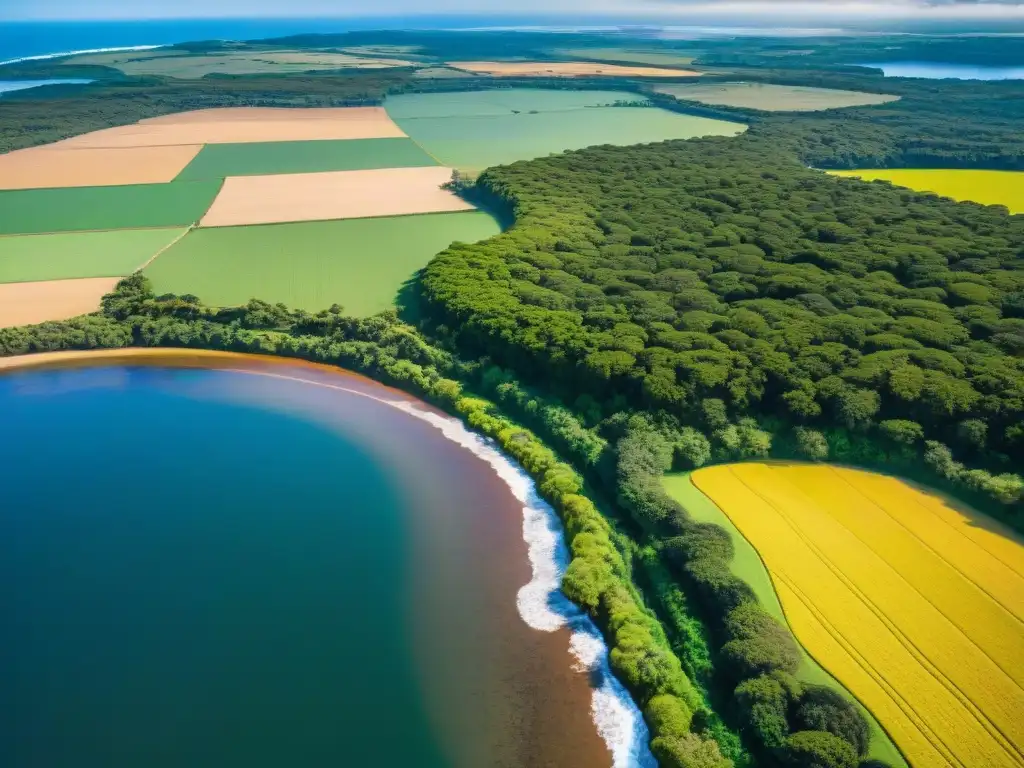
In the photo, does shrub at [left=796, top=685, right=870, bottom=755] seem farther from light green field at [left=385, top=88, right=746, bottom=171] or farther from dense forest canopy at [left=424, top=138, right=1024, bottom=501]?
light green field at [left=385, top=88, right=746, bottom=171]

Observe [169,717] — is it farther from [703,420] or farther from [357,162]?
[357,162]

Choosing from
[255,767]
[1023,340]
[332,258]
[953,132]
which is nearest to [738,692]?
[255,767]

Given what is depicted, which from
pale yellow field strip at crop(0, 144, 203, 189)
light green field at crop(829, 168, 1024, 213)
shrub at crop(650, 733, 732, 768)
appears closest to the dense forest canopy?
light green field at crop(829, 168, 1024, 213)

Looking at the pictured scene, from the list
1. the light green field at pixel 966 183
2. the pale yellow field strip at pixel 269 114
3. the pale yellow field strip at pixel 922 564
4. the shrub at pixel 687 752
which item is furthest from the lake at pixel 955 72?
the shrub at pixel 687 752

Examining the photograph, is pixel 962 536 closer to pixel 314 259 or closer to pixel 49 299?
pixel 314 259

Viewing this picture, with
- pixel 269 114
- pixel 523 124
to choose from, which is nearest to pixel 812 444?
pixel 523 124

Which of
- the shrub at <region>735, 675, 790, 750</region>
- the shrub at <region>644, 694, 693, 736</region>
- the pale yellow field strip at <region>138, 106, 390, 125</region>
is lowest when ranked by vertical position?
the pale yellow field strip at <region>138, 106, 390, 125</region>
